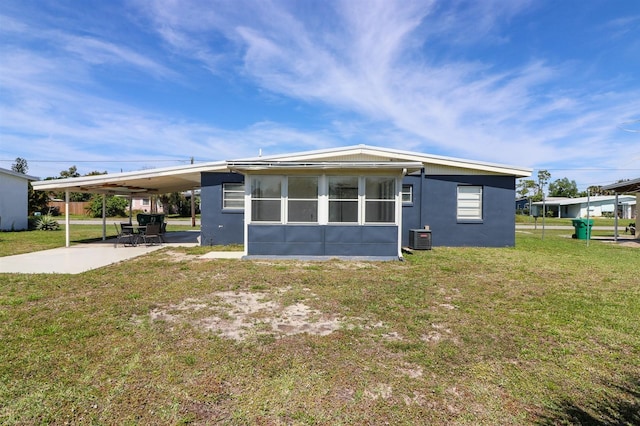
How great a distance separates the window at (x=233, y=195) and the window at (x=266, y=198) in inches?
112

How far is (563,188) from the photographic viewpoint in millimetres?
69125

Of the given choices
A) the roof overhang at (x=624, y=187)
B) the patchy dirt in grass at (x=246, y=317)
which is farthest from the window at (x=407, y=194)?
the roof overhang at (x=624, y=187)

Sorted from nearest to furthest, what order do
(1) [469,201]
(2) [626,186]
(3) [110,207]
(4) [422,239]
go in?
(4) [422,239], (1) [469,201], (2) [626,186], (3) [110,207]

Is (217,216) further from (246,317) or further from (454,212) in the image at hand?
(454,212)

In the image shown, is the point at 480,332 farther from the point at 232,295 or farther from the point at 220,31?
the point at 220,31

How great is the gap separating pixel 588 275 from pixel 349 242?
5.81 m

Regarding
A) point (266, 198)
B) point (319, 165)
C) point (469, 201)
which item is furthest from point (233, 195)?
point (469, 201)

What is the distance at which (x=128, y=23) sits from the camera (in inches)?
415

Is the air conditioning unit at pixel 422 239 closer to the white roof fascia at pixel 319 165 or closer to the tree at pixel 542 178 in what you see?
the white roof fascia at pixel 319 165

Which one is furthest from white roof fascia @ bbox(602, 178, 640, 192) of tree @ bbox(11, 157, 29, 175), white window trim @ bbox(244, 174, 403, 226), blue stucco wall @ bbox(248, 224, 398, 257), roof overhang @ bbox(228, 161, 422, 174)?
tree @ bbox(11, 157, 29, 175)

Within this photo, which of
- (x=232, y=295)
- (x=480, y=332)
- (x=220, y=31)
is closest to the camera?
(x=480, y=332)

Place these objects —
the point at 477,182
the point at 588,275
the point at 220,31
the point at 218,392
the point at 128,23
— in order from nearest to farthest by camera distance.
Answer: the point at 218,392 < the point at 588,275 < the point at 128,23 < the point at 220,31 < the point at 477,182

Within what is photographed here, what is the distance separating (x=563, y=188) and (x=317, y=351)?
84.1 meters

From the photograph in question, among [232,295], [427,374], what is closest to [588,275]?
[427,374]
